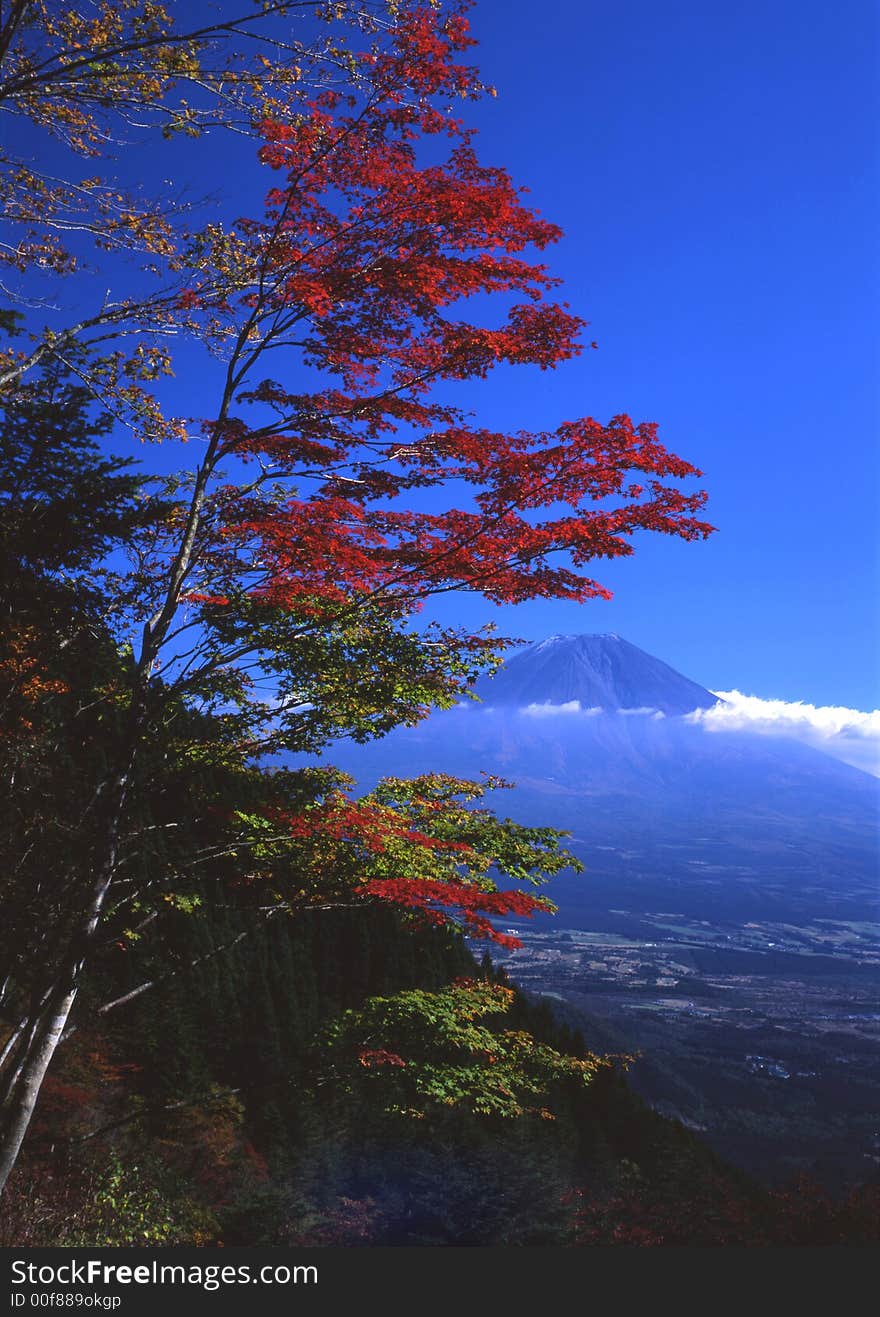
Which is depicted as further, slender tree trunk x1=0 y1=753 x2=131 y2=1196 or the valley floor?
the valley floor

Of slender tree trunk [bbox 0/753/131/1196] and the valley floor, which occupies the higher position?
slender tree trunk [bbox 0/753/131/1196]

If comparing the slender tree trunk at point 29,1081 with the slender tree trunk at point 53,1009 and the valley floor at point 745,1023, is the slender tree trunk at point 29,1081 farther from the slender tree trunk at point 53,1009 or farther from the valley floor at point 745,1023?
the valley floor at point 745,1023

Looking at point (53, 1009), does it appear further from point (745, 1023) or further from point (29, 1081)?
point (745, 1023)

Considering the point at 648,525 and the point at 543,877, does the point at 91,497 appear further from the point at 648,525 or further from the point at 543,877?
the point at 543,877

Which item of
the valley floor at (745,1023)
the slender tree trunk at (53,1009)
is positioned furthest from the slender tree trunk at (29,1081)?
the valley floor at (745,1023)

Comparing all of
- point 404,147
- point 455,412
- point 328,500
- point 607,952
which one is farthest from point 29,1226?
point 607,952

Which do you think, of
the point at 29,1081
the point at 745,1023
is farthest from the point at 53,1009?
the point at 745,1023

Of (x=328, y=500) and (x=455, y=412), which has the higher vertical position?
(x=455, y=412)

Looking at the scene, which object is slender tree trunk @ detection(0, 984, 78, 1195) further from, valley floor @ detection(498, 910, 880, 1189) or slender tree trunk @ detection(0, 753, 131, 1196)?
valley floor @ detection(498, 910, 880, 1189)

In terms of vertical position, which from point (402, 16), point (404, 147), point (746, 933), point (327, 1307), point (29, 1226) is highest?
point (402, 16)

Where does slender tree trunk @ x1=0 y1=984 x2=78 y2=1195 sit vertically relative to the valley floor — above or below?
above

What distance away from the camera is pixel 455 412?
266 inches

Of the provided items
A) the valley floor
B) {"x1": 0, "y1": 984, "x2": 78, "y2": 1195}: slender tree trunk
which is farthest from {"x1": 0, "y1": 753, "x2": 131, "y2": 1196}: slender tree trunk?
the valley floor

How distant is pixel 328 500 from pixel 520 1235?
20.6 meters
